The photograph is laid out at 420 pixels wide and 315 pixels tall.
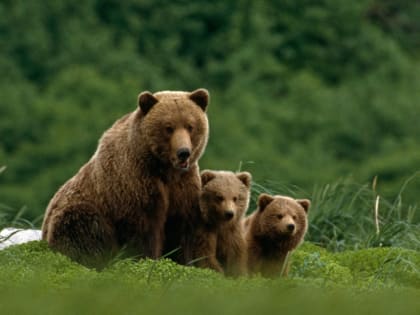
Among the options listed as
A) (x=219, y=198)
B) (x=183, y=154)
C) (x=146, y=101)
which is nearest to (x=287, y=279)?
(x=219, y=198)

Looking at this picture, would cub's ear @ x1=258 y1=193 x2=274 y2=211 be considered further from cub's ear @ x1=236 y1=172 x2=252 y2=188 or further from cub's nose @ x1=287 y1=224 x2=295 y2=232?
cub's nose @ x1=287 y1=224 x2=295 y2=232

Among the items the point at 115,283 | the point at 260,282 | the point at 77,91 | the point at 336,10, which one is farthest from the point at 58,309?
the point at 336,10

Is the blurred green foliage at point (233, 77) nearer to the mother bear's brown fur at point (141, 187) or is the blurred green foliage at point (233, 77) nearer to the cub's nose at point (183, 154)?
the mother bear's brown fur at point (141, 187)

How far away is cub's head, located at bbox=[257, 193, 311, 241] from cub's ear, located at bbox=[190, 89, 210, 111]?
2.64 feet

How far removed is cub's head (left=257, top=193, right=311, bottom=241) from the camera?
851cm

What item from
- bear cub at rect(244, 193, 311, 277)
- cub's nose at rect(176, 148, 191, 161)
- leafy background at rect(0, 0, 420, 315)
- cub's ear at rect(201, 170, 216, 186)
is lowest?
leafy background at rect(0, 0, 420, 315)

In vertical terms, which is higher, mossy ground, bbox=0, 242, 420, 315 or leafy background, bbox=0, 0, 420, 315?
mossy ground, bbox=0, 242, 420, 315

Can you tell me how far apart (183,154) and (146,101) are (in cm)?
40

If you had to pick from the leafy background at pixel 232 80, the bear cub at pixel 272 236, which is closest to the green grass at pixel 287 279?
the bear cub at pixel 272 236

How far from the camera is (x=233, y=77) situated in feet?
107

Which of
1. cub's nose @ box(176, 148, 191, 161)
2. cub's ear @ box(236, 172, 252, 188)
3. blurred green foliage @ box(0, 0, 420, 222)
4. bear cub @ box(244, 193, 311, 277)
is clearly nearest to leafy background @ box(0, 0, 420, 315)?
blurred green foliage @ box(0, 0, 420, 222)

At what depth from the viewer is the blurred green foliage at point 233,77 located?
28328 millimetres

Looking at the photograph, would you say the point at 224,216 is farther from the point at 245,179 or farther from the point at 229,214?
the point at 245,179

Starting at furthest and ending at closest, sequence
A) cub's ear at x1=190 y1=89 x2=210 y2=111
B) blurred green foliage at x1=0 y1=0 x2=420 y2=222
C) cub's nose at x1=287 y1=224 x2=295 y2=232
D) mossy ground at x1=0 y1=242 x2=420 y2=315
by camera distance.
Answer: blurred green foliage at x1=0 y1=0 x2=420 y2=222 → cub's nose at x1=287 y1=224 x2=295 y2=232 → cub's ear at x1=190 y1=89 x2=210 y2=111 → mossy ground at x1=0 y1=242 x2=420 y2=315
